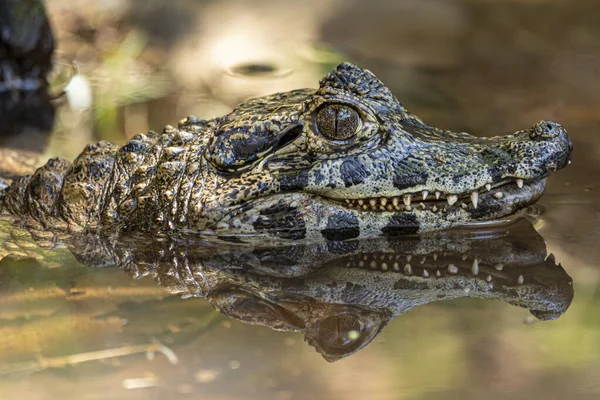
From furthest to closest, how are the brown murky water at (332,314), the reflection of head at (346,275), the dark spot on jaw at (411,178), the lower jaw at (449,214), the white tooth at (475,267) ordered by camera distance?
the lower jaw at (449,214)
the dark spot on jaw at (411,178)
the white tooth at (475,267)
the reflection of head at (346,275)
the brown murky water at (332,314)

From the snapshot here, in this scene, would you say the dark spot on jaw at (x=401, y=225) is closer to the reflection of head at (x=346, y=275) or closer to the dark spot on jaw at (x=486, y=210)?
the reflection of head at (x=346, y=275)

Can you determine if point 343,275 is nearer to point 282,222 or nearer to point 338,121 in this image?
point 282,222

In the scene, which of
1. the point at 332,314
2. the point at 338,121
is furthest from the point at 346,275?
the point at 338,121

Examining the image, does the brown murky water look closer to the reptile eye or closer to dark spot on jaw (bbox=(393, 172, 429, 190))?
dark spot on jaw (bbox=(393, 172, 429, 190))

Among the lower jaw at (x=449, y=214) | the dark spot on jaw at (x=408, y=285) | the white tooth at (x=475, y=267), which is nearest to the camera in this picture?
the dark spot on jaw at (x=408, y=285)

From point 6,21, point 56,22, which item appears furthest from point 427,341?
point 56,22

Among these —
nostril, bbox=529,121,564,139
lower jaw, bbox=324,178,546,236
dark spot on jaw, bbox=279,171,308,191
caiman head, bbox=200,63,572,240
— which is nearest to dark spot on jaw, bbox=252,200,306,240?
caiman head, bbox=200,63,572,240

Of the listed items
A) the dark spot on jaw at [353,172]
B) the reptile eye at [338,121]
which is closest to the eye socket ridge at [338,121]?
the reptile eye at [338,121]
